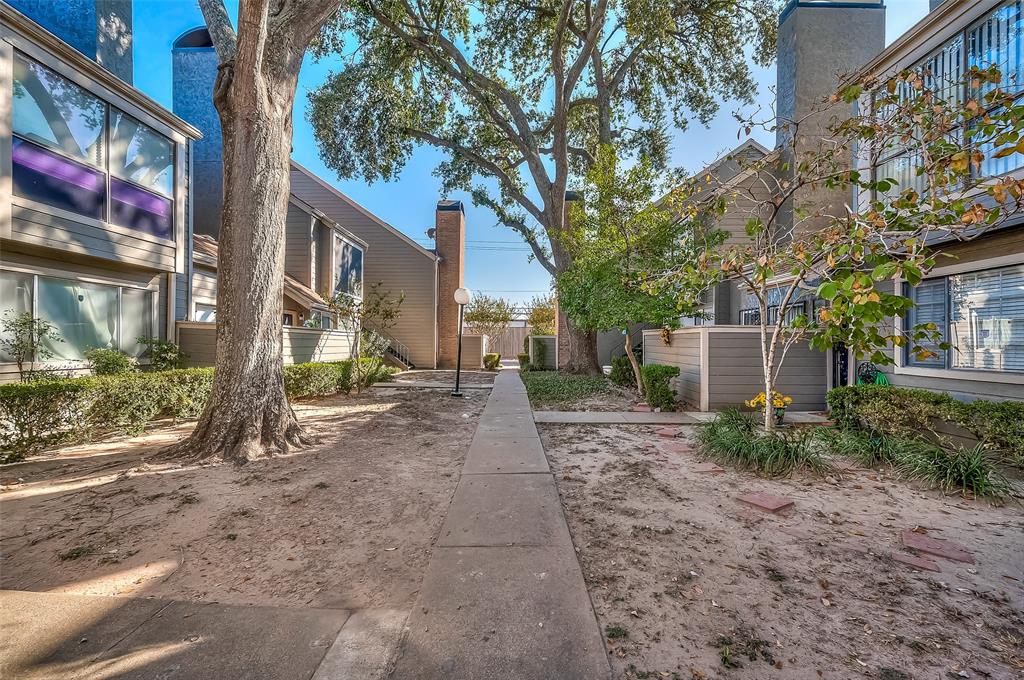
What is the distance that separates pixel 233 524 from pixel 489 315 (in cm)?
2097

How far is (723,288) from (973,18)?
6.80 m

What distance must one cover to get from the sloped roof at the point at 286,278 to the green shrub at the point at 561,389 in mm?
6921

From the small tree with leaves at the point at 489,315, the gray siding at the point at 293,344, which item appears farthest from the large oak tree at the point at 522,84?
the small tree with leaves at the point at 489,315

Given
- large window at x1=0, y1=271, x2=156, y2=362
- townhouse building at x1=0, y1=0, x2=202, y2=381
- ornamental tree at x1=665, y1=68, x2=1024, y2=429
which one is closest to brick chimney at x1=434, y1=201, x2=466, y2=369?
townhouse building at x1=0, y1=0, x2=202, y2=381

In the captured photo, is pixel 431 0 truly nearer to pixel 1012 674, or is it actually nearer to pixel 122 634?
pixel 122 634

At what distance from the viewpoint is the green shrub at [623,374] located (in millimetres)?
11141

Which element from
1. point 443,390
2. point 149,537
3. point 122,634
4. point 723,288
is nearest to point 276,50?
point 149,537

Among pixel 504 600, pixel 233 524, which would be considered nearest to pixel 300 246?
pixel 233 524

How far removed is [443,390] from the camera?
11.0 meters

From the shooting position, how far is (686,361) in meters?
Result: 8.37

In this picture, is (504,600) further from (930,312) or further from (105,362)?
(105,362)

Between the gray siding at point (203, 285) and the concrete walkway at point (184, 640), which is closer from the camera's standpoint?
the concrete walkway at point (184, 640)

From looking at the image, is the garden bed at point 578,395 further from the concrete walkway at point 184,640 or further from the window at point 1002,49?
the concrete walkway at point 184,640

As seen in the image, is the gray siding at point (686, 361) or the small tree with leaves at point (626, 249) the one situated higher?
the small tree with leaves at point (626, 249)
